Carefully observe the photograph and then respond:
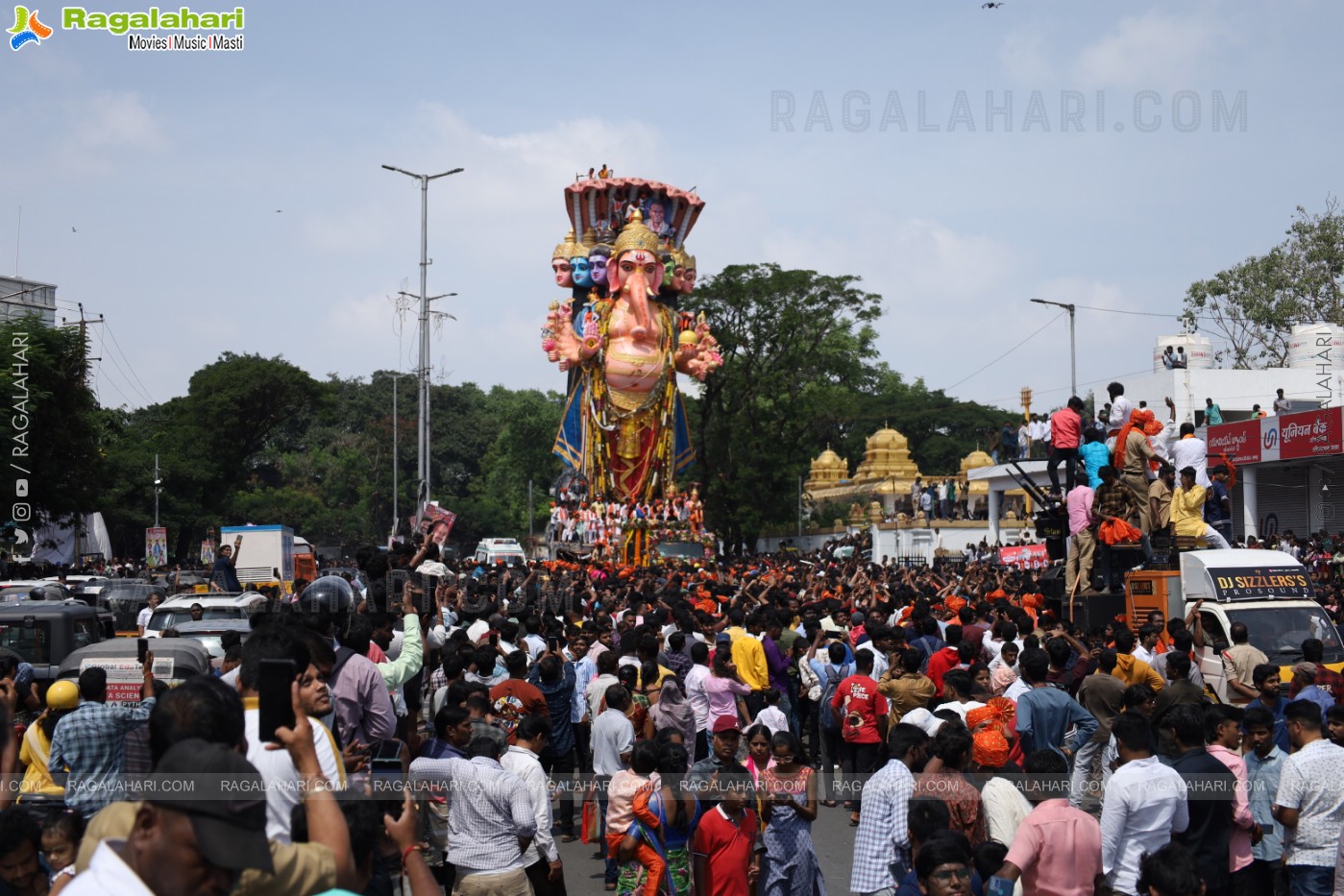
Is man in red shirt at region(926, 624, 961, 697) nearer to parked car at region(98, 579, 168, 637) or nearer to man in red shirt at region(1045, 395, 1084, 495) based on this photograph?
man in red shirt at region(1045, 395, 1084, 495)

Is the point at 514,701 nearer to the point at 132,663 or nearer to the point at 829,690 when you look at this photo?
the point at 132,663

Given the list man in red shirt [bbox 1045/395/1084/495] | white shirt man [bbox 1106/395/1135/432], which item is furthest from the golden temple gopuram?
white shirt man [bbox 1106/395/1135/432]

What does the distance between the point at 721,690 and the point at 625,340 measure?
95.4ft

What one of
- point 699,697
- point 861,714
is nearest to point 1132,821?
point 699,697

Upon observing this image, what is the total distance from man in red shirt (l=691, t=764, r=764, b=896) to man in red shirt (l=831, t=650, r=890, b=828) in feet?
12.2

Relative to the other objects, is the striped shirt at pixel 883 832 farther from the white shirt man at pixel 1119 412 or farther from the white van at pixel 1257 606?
the white shirt man at pixel 1119 412

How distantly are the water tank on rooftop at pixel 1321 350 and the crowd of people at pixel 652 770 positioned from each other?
107ft

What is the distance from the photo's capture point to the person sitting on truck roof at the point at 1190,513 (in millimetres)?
14945

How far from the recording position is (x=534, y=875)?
264 inches

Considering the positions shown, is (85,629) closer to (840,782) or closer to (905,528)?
(840,782)

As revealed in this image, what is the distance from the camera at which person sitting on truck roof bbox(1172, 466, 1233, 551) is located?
14.9m

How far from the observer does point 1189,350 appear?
43.8 metres

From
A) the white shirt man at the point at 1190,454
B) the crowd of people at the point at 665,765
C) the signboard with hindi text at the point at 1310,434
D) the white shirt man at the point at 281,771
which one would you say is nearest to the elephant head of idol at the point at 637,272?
the signboard with hindi text at the point at 1310,434

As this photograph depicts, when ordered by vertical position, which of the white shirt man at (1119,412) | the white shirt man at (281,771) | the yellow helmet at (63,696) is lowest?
the yellow helmet at (63,696)
